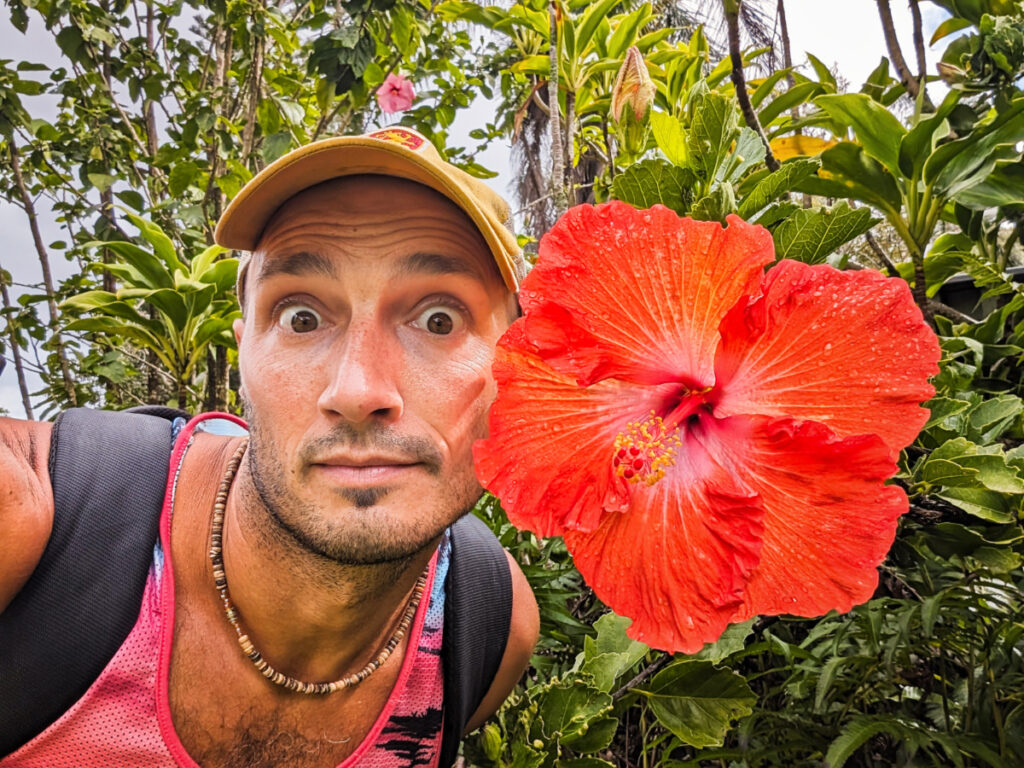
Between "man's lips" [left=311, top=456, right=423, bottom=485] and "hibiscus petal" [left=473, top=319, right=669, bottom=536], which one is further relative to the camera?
"man's lips" [left=311, top=456, right=423, bottom=485]

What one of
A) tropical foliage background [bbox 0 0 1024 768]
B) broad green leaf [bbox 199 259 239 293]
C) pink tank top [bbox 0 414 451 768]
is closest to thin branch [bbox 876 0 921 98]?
tropical foliage background [bbox 0 0 1024 768]

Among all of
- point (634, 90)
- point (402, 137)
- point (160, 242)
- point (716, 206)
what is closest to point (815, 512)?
point (716, 206)

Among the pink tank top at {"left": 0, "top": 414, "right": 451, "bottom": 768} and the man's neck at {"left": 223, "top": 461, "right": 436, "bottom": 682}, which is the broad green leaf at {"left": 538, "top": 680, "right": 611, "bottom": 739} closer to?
the man's neck at {"left": 223, "top": 461, "right": 436, "bottom": 682}

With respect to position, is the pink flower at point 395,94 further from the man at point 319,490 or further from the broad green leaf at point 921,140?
the broad green leaf at point 921,140

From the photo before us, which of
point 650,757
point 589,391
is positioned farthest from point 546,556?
point 589,391

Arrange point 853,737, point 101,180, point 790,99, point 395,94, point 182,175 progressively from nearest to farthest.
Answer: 1. point 853,737
2. point 790,99
3. point 182,175
4. point 101,180
5. point 395,94

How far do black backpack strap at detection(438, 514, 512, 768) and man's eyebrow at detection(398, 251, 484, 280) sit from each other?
0.57 meters

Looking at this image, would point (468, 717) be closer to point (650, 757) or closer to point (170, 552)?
point (650, 757)

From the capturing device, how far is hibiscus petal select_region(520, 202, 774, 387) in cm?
51

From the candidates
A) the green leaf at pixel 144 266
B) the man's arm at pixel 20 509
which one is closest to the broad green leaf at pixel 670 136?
the man's arm at pixel 20 509

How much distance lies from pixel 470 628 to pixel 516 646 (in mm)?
147

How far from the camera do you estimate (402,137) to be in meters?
1.07

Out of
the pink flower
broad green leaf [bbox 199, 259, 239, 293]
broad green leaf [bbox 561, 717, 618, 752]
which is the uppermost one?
the pink flower

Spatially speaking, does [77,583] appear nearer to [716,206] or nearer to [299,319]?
[299,319]
